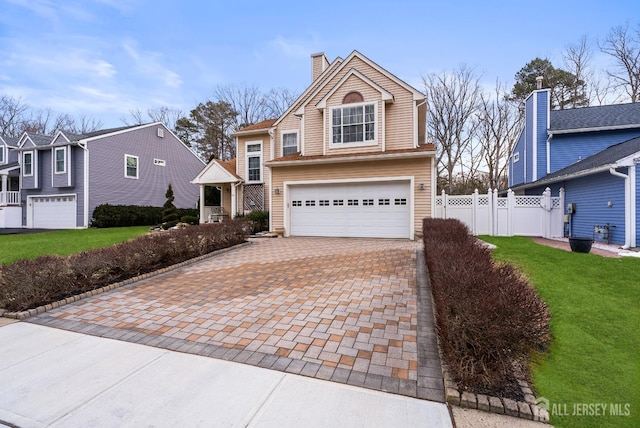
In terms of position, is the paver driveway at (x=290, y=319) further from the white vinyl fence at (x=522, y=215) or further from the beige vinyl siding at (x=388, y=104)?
the white vinyl fence at (x=522, y=215)

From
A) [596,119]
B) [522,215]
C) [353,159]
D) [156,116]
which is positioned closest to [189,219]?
[353,159]

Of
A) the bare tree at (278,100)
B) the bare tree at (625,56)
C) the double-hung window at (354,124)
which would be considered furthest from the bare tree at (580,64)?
the bare tree at (278,100)

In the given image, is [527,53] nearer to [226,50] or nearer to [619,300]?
[226,50]

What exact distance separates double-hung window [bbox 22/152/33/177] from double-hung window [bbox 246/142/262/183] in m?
15.6

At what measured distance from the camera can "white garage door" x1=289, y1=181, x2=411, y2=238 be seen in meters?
11.8

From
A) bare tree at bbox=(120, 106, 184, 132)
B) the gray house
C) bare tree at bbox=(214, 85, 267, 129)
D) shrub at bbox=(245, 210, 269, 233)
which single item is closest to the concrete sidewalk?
shrub at bbox=(245, 210, 269, 233)

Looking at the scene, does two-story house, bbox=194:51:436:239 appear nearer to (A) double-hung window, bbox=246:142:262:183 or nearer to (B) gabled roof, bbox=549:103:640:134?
Result: (A) double-hung window, bbox=246:142:262:183

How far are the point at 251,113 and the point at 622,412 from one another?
1244 inches

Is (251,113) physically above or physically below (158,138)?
above

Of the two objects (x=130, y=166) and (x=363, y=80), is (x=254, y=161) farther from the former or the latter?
(x=130, y=166)

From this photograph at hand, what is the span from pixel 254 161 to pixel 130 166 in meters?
10.6

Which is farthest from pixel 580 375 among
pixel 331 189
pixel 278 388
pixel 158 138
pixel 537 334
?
pixel 158 138

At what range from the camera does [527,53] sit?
78.1ft

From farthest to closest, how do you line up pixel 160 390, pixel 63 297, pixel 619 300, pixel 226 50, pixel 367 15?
pixel 226 50, pixel 367 15, pixel 63 297, pixel 619 300, pixel 160 390
